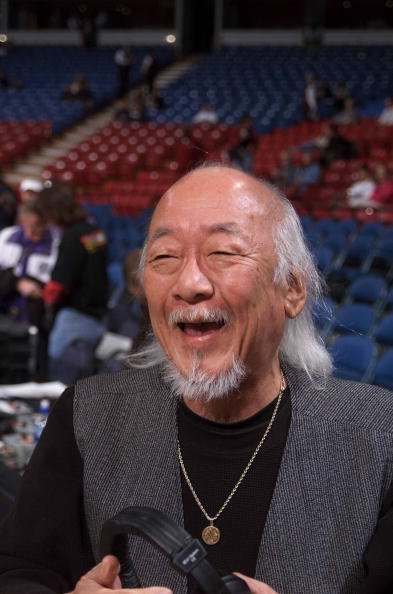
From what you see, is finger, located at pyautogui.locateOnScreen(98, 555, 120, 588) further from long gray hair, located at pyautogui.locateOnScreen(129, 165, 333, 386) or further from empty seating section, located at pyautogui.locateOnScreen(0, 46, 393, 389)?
empty seating section, located at pyautogui.locateOnScreen(0, 46, 393, 389)

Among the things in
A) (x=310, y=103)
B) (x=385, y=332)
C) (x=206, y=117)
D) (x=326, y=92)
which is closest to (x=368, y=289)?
(x=385, y=332)

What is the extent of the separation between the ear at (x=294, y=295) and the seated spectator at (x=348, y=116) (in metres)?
12.3

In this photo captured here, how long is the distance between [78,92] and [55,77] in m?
2.15

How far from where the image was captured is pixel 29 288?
14.3 feet

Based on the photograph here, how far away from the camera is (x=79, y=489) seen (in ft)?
3.99

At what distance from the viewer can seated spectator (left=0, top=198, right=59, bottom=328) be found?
4383 millimetres

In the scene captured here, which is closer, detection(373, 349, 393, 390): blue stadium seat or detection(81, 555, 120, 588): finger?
detection(81, 555, 120, 588): finger

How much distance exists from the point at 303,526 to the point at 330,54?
1809 centimetres

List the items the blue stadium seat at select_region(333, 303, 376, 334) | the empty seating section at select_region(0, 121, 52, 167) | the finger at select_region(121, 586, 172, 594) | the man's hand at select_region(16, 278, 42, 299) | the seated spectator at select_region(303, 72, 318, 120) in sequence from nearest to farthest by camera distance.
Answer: the finger at select_region(121, 586, 172, 594) → the man's hand at select_region(16, 278, 42, 299) → the blue stadium seat at select_region(333, 303, 376, 334) → the seated spectator at select_region(303, 72, 318, 120) → the empty seating section at select_region(0, 121, 52, 167)

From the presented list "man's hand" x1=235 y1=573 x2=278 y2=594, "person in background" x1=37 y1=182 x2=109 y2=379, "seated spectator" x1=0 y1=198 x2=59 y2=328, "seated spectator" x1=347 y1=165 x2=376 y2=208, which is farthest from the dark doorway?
"man's hand" x1=235 y1=573 x2=278 y2=594

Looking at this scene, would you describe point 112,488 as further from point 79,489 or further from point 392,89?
point 392,89

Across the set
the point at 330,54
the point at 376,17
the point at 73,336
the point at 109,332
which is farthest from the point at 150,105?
the point at 73,336

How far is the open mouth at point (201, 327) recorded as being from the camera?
3.67ft

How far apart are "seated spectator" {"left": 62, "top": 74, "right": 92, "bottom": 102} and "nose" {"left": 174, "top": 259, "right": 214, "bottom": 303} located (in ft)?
54.7
